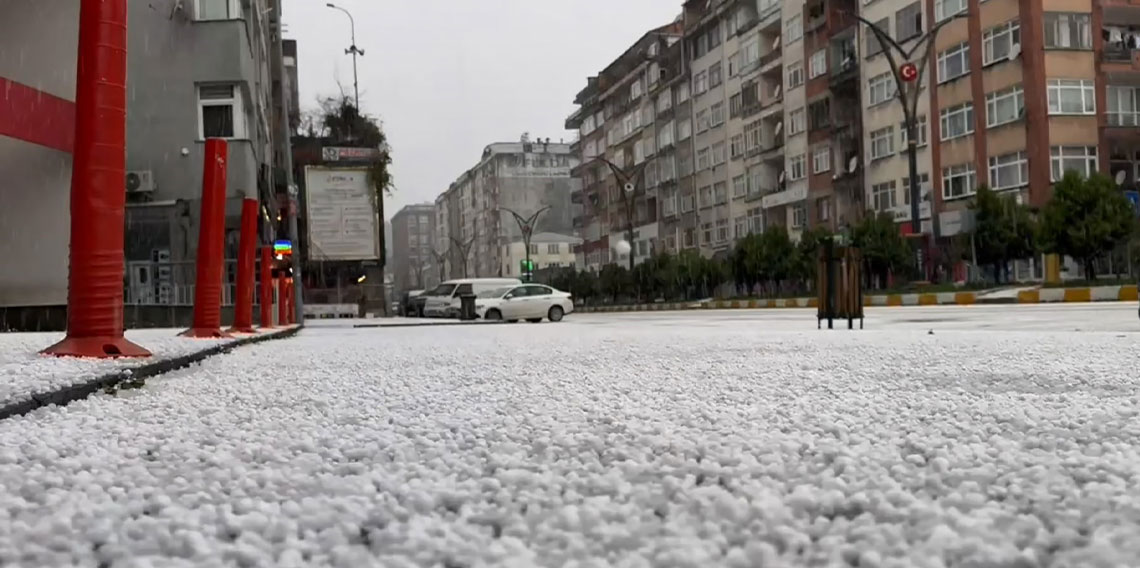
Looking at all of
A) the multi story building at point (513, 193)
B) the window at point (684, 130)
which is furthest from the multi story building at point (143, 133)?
the multi story building at point (513, 193)

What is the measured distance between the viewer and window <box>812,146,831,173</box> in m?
48.2

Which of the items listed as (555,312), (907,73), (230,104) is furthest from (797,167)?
(230,104)

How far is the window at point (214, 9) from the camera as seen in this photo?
21.0 metres

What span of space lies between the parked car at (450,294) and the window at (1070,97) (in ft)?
72.8

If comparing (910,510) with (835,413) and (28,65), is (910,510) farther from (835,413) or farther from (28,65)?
(28,65)

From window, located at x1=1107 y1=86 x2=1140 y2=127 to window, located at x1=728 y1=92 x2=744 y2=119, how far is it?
24297 millimetres

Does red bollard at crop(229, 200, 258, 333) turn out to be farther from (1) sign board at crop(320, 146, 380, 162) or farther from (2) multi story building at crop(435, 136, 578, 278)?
(2) multi story building at crop(435, 136, 578, 278)

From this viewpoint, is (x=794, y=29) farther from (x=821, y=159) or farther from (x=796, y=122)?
(x=821, y=159)

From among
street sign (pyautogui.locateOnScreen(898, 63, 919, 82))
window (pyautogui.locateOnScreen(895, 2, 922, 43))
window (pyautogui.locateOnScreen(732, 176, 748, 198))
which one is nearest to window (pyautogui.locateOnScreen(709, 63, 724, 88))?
window (pyautogui.locateOnScreen(732, 176, 748, 198))

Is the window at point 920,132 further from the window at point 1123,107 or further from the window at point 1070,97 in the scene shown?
the window at point 1123,107

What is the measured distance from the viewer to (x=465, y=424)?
3082mm

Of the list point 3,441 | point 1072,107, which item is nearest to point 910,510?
point 3,441

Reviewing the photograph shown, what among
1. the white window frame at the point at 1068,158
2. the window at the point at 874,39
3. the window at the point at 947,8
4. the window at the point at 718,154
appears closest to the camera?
the white window frame at the point at 1068,158

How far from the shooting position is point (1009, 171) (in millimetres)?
35938
